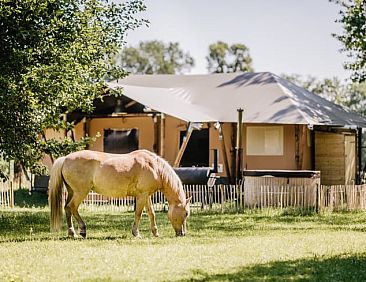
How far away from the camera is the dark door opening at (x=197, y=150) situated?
2561 cm

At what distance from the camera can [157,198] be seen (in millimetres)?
20375

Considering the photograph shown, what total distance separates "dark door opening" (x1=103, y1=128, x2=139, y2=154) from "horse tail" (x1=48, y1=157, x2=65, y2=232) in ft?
40.2

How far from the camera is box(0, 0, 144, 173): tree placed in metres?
14.0

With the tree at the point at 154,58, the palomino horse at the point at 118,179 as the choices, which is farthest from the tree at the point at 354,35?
the tree at the point at 154,58

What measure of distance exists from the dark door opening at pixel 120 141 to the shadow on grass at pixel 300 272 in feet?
53.0

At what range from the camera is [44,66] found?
1412cm

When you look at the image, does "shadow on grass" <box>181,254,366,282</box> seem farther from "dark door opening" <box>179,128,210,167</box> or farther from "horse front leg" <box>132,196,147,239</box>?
"dark door opening" <box>179,128,210,167</box>

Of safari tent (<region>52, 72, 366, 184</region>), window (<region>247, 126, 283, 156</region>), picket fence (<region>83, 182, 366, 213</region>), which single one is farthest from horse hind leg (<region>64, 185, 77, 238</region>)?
window (<region>247, 126, 283, 156</region>)

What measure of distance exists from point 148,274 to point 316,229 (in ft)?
22.0

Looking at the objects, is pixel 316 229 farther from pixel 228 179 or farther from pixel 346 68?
pixel 346 68

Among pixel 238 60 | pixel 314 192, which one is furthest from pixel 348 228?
pixel 238 60

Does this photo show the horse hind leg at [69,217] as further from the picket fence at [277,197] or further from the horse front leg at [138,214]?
the picket fence at [277,197]

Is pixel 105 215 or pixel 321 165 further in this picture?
pixel 321 165

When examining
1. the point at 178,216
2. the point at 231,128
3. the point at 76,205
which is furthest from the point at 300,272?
the point at 231,128
